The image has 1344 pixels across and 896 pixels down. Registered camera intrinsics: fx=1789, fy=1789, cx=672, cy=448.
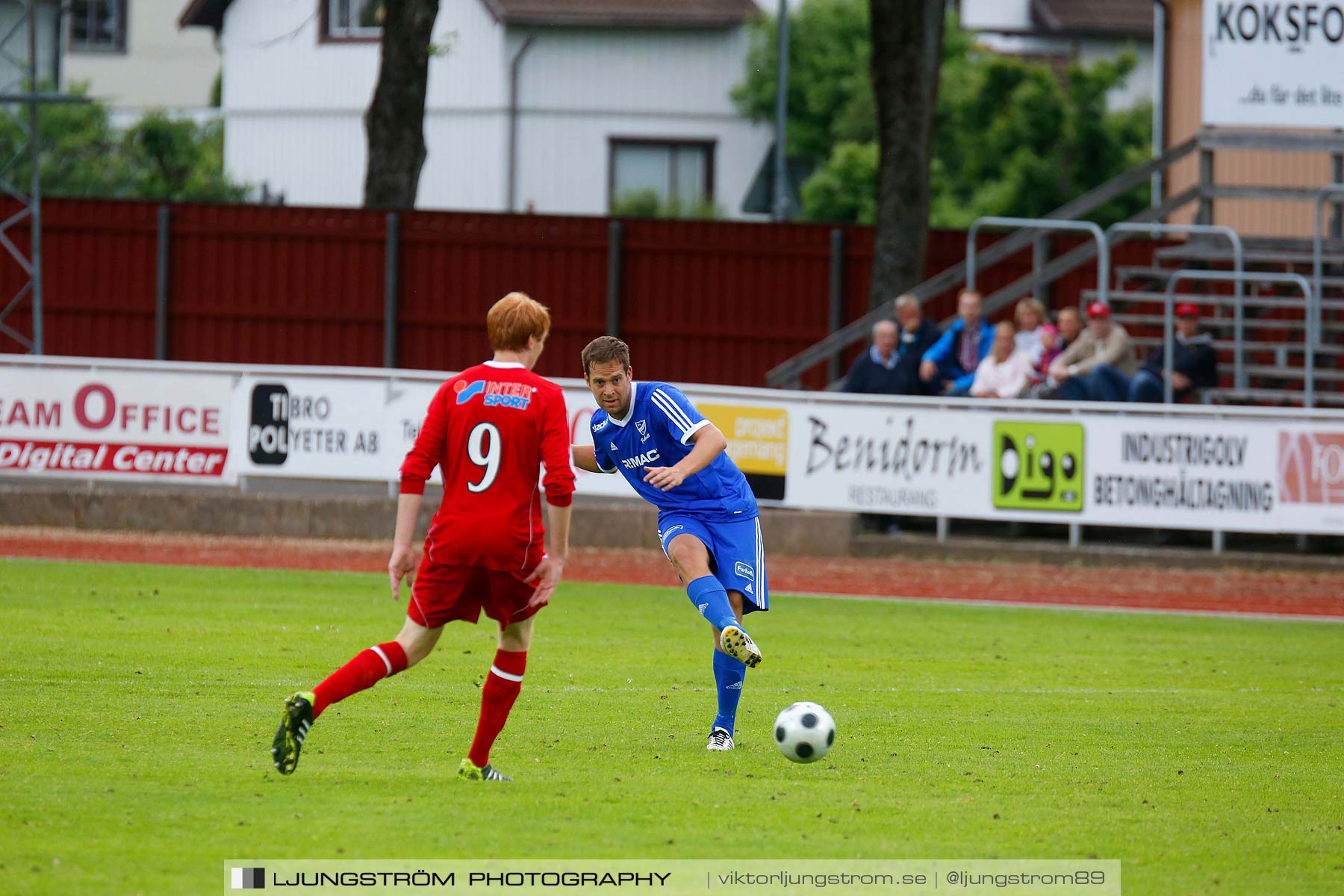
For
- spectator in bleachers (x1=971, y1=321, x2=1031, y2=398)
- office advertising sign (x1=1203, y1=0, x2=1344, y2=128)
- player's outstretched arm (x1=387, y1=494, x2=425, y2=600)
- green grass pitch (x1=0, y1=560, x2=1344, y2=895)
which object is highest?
office advertising sign (x1=1203, y1=0, x2=1344, y2=128)

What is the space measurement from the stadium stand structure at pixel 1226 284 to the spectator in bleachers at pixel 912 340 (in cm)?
217

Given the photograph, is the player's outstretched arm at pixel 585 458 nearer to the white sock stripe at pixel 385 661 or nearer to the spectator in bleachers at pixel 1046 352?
the white sock stripe at pixel 385 661

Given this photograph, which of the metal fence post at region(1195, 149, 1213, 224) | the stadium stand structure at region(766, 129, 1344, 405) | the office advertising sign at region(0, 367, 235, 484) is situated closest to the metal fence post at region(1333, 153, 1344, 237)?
the stadium stand structure at region(766, 129, 1344, 405)

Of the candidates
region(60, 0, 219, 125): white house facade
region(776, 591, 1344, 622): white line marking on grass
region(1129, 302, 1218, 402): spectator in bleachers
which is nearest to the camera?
region(776, 591, 1344, 622): white line marking on grass

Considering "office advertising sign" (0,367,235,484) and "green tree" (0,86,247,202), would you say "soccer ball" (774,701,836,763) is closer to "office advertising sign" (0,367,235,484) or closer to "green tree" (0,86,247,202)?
"office advertising sign" (0,367,235,484)

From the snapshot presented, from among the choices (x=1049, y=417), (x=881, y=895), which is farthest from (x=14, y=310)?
(x=881, y=895)

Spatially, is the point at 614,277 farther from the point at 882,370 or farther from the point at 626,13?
the point at 626,13

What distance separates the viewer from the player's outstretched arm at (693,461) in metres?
8.00

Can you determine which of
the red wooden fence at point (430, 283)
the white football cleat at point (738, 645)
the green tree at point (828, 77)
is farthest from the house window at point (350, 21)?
the white football cleat at point (738, 645)

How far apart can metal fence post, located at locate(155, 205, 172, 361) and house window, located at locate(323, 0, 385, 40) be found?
17.9 meters

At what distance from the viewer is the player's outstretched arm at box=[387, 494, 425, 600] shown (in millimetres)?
6758

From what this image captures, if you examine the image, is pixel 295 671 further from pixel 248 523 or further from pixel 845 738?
pixel 248 523

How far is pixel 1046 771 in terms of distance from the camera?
26.2 ft

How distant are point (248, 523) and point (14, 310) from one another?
8.24 meters
